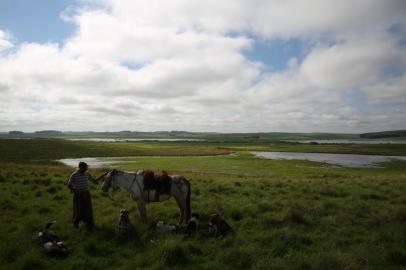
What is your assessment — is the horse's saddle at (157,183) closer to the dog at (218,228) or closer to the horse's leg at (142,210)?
the horse's leg at (142,210)

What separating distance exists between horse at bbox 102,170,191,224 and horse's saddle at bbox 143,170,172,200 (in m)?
0.08

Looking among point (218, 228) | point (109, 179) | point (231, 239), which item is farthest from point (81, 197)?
point (231, 239)

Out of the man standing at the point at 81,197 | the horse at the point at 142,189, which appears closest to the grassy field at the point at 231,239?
the man standing at the point at 81,197

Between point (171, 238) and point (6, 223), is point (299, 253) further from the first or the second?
point (6, 223)

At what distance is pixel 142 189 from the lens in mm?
10953

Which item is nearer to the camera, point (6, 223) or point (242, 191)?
point (6, 223)

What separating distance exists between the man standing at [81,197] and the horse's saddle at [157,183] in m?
1.88

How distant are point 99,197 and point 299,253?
11.3 meters

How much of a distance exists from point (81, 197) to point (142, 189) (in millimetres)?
1999

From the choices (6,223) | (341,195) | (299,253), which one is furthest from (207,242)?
(341,195)

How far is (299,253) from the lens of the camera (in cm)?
795

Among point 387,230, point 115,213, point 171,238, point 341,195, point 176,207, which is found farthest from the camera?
point 341,195

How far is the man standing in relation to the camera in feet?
33.6

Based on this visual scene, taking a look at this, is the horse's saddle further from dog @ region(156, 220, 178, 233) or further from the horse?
dog @ region(156, 220, 178, 233)
